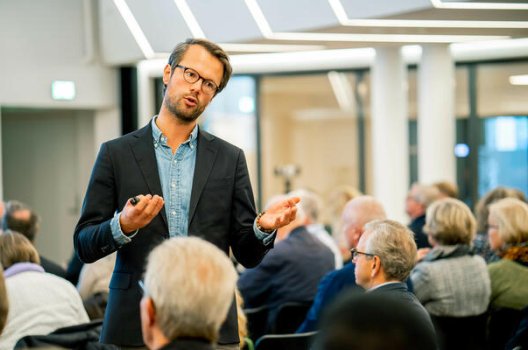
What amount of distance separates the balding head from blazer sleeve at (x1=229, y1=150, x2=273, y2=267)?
1911 millimetres

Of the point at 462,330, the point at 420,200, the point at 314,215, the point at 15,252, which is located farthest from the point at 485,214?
the point at 15,252

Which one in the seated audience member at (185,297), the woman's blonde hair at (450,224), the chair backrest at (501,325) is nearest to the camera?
the seated audience member at (185,297)

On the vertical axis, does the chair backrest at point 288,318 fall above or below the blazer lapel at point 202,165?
below

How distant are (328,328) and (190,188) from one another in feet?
4.14

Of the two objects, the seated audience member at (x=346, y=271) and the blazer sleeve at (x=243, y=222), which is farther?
the seated audience member at (x=346, y=271)

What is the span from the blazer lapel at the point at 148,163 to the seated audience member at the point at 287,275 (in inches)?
113

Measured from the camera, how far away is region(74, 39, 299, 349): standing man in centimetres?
255

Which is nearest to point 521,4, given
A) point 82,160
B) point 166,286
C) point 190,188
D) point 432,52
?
point 432,52

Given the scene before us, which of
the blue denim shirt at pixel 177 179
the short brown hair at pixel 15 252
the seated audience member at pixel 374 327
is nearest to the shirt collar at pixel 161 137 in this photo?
the blue denim shirt at pixel 177 179

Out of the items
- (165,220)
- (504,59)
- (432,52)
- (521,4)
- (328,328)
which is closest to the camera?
(328,328)

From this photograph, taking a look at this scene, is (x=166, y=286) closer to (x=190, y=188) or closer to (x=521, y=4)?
(x=190, y=188)

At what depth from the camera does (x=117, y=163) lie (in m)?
2.58

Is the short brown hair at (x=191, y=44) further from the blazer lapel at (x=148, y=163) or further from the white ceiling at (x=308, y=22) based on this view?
the white ceiling at (x=308, y=22)

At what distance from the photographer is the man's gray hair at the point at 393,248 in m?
3.40
